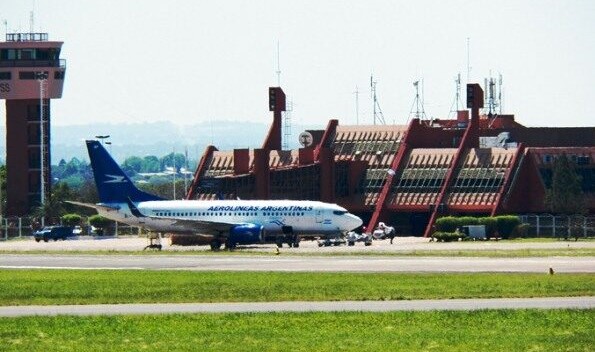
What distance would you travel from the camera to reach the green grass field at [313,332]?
130 feet

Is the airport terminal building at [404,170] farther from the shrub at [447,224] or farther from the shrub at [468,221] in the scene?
the shrub at [468,221]

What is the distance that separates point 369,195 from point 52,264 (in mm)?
58285

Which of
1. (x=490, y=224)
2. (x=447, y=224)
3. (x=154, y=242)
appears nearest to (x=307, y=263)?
(x=154, y=242)

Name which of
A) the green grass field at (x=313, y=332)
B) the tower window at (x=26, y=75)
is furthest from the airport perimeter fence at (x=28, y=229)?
the green grass field at (x=313, y=332)

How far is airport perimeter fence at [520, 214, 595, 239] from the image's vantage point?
123812 millimetres

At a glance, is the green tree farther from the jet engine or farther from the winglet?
the winglet

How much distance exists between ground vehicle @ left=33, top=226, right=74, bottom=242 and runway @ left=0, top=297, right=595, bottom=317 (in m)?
84.7

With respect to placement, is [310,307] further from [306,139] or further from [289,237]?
[306,139]

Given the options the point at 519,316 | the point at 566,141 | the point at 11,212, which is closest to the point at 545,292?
the point at 519,316

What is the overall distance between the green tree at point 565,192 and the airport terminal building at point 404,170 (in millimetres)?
4267

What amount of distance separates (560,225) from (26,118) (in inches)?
2596

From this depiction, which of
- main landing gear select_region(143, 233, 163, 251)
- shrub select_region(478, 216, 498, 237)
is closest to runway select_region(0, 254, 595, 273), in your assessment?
main landing gear select_region(143, 233, 163, 251)

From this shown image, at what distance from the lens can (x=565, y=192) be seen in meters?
128

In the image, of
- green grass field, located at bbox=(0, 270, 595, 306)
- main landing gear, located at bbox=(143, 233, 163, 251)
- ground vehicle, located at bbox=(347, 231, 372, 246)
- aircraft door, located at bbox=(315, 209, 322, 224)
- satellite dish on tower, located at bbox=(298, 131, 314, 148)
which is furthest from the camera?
satellite dish on tower, located at bbox=(298, 131, 314, 148)
